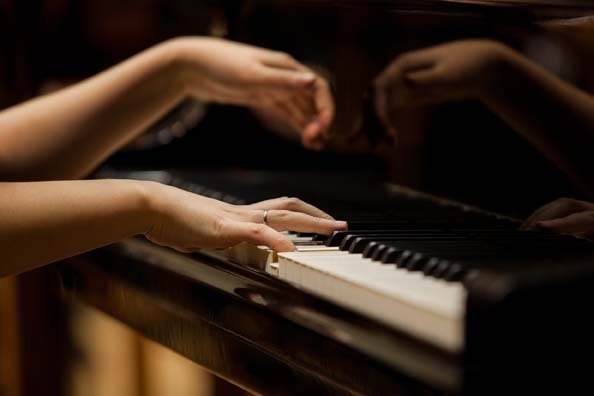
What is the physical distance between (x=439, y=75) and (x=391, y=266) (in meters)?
0.51

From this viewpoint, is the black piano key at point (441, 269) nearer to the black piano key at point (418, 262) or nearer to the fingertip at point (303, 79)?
the black piano key at point (418, 262)

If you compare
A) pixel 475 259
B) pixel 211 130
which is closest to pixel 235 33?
pixel 211 130

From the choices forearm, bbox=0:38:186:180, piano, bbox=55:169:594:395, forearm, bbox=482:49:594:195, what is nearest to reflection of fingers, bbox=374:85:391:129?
piano, bbox=55:169:594:395

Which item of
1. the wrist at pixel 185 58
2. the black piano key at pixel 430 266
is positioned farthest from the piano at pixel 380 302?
the wrist at pixel 185 58

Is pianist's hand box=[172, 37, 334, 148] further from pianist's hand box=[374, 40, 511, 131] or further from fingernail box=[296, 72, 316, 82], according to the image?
pianist's hand box=[374, 40, 511, 131]

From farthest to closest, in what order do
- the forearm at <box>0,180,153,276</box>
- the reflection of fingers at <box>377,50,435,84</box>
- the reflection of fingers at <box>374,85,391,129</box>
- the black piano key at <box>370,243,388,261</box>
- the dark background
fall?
1. the reflection of fingers at <box>374,85,391,129</box>
2. the reflection of fingers at <box>377,50,435,84</box>
3. the dark background
4. the forearm at <box>0,180,153,276</box>
5. the black piano key at <box>370,243,388,261</box>

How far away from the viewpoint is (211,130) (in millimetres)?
2109

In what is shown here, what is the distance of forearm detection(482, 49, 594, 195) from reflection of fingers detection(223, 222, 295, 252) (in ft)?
1.30

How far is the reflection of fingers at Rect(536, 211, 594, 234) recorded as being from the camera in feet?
3.57

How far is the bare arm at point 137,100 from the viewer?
1.47 metres

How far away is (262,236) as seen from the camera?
1.01m

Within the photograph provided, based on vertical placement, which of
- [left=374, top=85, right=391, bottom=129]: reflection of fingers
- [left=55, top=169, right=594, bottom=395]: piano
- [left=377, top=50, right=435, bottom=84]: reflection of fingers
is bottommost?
[left=55, top=169, right=594, bottom=395]: piano

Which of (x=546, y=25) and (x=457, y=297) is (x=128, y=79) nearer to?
(x=546, y=25)

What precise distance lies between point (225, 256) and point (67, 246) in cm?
20
